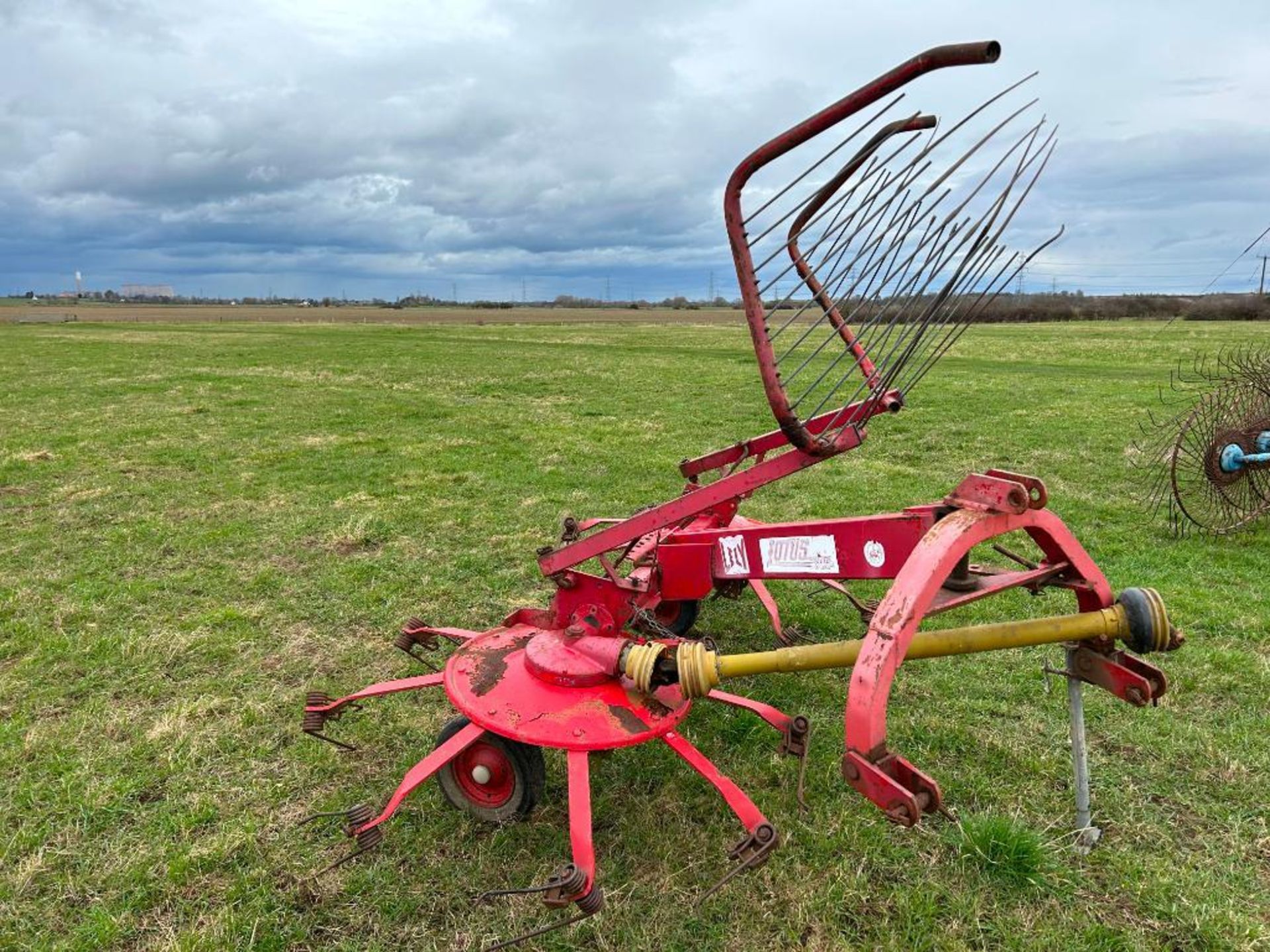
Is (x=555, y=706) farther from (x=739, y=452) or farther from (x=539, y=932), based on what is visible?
(x=739, y=452)

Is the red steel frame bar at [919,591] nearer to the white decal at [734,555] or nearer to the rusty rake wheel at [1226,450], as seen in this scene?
the white decal at [734,555]

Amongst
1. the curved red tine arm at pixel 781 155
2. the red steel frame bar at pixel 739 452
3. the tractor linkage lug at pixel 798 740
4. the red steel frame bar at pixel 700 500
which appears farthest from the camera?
the red steel frame bar at pixel 739 452

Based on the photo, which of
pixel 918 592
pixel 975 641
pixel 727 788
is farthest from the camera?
pixel 727 788

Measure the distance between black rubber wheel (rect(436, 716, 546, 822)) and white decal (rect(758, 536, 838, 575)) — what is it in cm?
124

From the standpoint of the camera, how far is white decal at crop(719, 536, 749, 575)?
3277mm

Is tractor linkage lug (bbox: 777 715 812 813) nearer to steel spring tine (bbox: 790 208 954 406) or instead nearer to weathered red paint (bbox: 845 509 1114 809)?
weathered red paint (bbox: 845 509 1114 809)

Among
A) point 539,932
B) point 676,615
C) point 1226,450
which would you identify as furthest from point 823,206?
point 1226,450

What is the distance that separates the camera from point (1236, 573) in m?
5.82

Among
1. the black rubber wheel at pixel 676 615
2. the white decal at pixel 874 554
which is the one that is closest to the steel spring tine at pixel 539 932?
the white decal at pixel 874 554

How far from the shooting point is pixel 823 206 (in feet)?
8.55

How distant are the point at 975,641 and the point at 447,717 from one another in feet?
8.96

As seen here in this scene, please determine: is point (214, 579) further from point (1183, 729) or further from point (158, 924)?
point (1183, 729)

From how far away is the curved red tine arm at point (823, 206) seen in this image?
2.24 metres

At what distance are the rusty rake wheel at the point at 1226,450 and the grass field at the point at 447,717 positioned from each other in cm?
33
